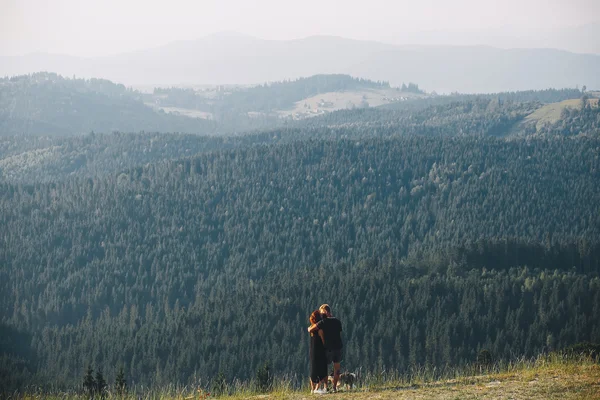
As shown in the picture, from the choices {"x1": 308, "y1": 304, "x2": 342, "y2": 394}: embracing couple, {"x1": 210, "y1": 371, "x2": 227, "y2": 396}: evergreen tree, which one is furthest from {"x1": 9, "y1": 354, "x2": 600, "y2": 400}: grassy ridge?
{"x1": 210, "y1": 371, "x2": 227, "y2": 396}: evergreen tree

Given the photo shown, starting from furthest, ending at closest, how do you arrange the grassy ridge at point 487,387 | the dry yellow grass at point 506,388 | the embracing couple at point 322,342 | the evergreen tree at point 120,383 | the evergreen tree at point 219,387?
the evergreen tree at point 120,383
the evergreen tree at point 219,387
the embracing couple at point 322,342
the grassy ridge at point 487,387
the dry yellow grass at point 506,388

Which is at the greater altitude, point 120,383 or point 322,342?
point 322,342

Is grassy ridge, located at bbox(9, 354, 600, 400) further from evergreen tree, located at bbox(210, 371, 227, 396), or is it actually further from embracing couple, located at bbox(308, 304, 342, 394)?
evergreen tree, located at bbox(210, 371, 227, 396)

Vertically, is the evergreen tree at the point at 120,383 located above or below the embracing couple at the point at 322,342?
below

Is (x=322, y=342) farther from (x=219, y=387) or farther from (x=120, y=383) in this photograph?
(x=120, y=383)

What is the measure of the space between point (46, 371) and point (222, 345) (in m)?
35.6

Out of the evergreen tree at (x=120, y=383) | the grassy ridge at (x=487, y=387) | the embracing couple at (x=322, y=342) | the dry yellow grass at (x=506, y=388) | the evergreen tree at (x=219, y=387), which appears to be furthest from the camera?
the evergreen tree at (x=120, y=383)

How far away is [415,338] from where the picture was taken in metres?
158

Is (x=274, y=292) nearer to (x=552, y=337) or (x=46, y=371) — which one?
(x=46, y=371)

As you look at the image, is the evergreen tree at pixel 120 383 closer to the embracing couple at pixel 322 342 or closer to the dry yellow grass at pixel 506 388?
the embracing couple at pixel 322 342

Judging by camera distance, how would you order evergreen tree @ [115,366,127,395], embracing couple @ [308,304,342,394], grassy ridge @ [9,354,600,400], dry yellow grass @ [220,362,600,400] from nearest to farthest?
dry yellow grass @ [220,362,600,400] → grassy ridge @ [9,354,600,400] → embracing couple @ [308,304,342,394] → evergreen tree @ [115,366,127,395]

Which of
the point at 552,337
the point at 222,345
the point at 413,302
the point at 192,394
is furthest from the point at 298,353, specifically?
the point at 192,394

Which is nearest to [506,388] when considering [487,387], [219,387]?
[487,387]

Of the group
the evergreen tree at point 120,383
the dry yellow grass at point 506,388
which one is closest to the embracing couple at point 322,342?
the dry yellow grass at point 506,388
